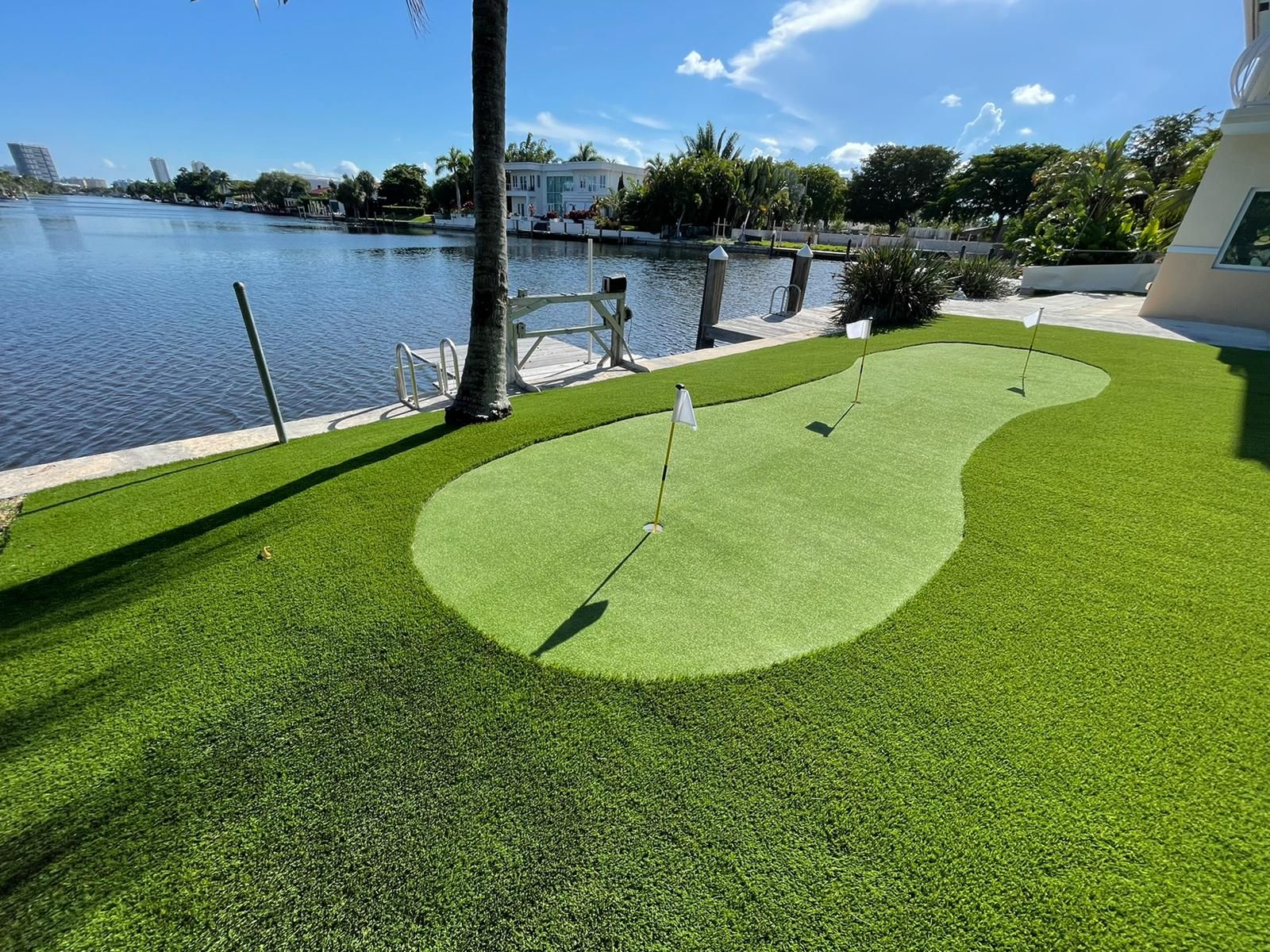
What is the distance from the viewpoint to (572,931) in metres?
1.68

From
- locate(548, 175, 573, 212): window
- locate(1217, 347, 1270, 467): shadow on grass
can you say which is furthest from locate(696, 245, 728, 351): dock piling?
locate(548, 175, 573, 212): window

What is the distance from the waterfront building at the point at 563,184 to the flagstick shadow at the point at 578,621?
73703mm

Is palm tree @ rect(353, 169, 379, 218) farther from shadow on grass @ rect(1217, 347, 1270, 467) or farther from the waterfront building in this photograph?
shadow on grass @ rect(1217, 347, 1270, 467)

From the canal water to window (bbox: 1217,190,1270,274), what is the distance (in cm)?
1119

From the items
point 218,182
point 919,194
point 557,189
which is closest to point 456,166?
point 557,189

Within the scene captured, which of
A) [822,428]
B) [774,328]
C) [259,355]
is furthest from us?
[774,328]

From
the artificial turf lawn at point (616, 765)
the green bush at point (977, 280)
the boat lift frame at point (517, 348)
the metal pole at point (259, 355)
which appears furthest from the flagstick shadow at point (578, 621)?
the green bush at point (977, 280)

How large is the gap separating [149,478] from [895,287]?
13.6 meters

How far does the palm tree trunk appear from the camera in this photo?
4.81 metres

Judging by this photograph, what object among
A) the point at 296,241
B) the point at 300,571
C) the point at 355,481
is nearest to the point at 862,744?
the point at 300,571

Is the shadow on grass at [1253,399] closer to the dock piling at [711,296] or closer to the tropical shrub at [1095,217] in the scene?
the dock piling at [711,296]

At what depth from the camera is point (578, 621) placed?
9.45 ft

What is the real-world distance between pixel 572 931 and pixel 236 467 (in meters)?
5.17

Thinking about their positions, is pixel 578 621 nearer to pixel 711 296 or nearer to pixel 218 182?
pixel 711 296
